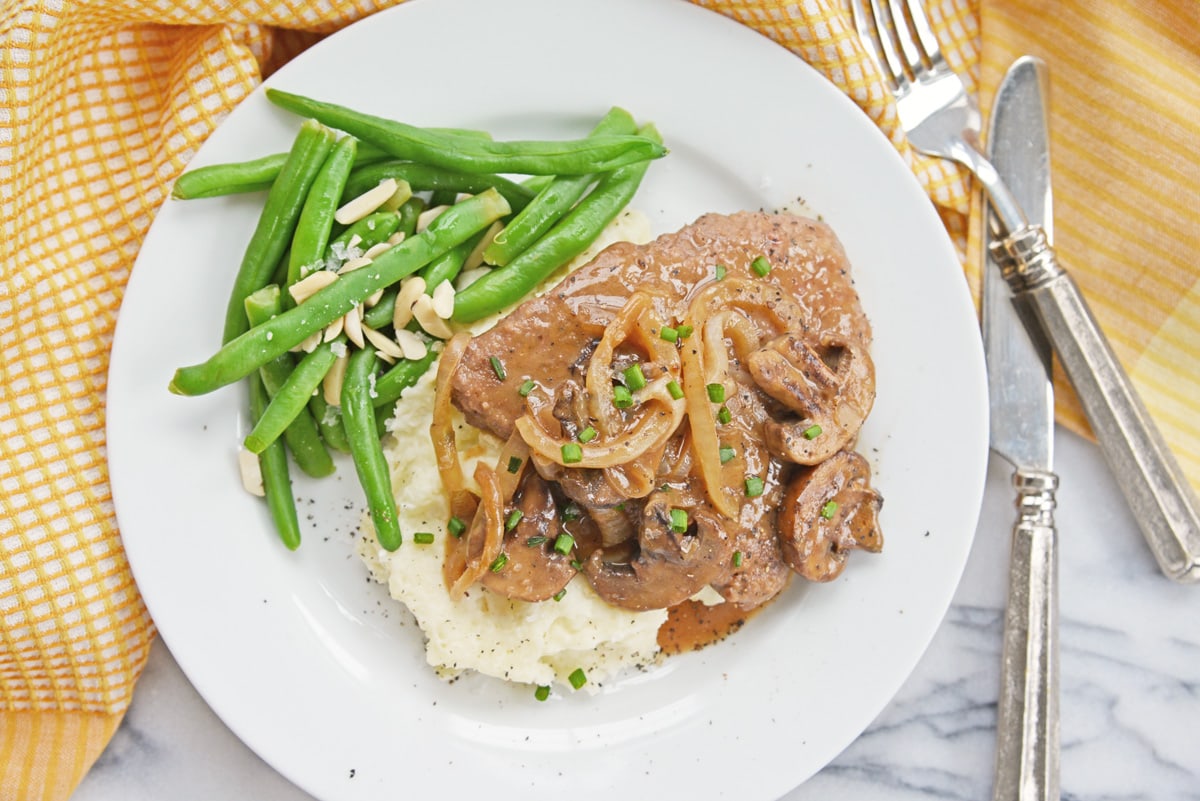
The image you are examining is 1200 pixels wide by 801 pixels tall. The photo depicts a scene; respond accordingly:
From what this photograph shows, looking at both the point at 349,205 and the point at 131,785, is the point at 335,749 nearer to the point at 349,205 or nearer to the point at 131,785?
the point at 131,785

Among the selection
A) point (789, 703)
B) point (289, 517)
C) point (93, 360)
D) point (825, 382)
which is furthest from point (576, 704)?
point (93, 360)

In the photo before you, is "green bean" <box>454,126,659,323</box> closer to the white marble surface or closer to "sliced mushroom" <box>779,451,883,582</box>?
"sliced mushroom" <box>779,451,883,582</box>

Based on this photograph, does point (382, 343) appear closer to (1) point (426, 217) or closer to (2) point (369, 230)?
(2) point (369, 230)

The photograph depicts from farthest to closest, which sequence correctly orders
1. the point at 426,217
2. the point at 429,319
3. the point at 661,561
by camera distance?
the point at 426,217 → the point at 429,319 → the point at 661,561

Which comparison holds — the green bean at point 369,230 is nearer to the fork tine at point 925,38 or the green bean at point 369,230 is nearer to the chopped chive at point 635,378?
the chopped chive at point 635,378

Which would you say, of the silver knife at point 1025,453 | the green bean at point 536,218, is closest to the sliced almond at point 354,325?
the green bean at point 536,218

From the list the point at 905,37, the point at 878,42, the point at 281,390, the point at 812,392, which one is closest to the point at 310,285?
the point at 281,390
